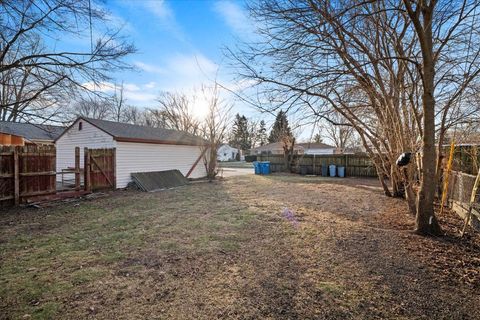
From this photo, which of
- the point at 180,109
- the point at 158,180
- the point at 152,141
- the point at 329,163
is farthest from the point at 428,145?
the point at 180,109

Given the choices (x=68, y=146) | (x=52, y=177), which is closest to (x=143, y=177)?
(x=52, y=177)

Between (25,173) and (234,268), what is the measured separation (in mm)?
7371

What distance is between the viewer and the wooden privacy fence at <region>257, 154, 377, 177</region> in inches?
640

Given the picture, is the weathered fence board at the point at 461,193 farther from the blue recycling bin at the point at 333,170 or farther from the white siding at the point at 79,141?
the white siding at the point at 79,141

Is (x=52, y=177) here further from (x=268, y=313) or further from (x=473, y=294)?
(x=473, y=294)

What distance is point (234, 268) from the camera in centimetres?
321

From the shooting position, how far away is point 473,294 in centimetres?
258

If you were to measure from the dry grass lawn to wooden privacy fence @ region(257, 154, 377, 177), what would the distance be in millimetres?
11227

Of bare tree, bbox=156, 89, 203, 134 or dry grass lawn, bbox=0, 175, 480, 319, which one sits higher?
bare tree, bbox=156, 89, 203, 134

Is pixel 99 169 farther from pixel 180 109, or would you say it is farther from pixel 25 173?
pixel 180 109

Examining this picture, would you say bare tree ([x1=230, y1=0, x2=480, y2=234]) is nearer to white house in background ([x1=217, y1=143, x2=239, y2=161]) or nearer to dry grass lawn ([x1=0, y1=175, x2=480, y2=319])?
dry grass lawn ([x1=0, y1=175, x2=480, y2=319])

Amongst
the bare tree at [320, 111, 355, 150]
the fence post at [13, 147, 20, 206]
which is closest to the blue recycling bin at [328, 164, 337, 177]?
the bare tree at [320, 111, 355, 150]

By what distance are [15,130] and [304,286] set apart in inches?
839

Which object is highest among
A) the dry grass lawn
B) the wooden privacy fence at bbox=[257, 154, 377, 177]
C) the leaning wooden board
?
the wooden privacy fence at bbox=[257, 154, 377, 177]
